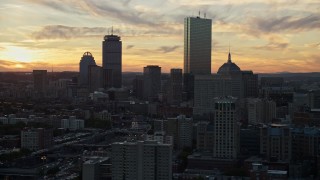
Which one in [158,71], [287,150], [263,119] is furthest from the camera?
[158,71]

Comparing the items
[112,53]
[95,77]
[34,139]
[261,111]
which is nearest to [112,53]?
[112,53]

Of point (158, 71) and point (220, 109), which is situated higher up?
point (158, 71)

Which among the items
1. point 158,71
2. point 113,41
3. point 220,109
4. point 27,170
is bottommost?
point 27,170

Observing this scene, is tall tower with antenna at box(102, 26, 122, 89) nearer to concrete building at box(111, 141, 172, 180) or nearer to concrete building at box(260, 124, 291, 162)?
concrete building at box(260, 124, 291, 162)

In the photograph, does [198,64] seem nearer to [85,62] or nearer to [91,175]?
[85,62]

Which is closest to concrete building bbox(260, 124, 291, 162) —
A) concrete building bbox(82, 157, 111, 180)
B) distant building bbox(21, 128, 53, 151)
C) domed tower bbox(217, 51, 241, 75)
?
concrete building bbox(82, 157, 111, 180)

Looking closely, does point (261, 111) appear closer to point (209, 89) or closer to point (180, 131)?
point (209, 89)

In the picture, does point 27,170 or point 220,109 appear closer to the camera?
point 27,170

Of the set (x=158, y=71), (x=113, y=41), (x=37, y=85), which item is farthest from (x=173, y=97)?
(x=113, y=41)
